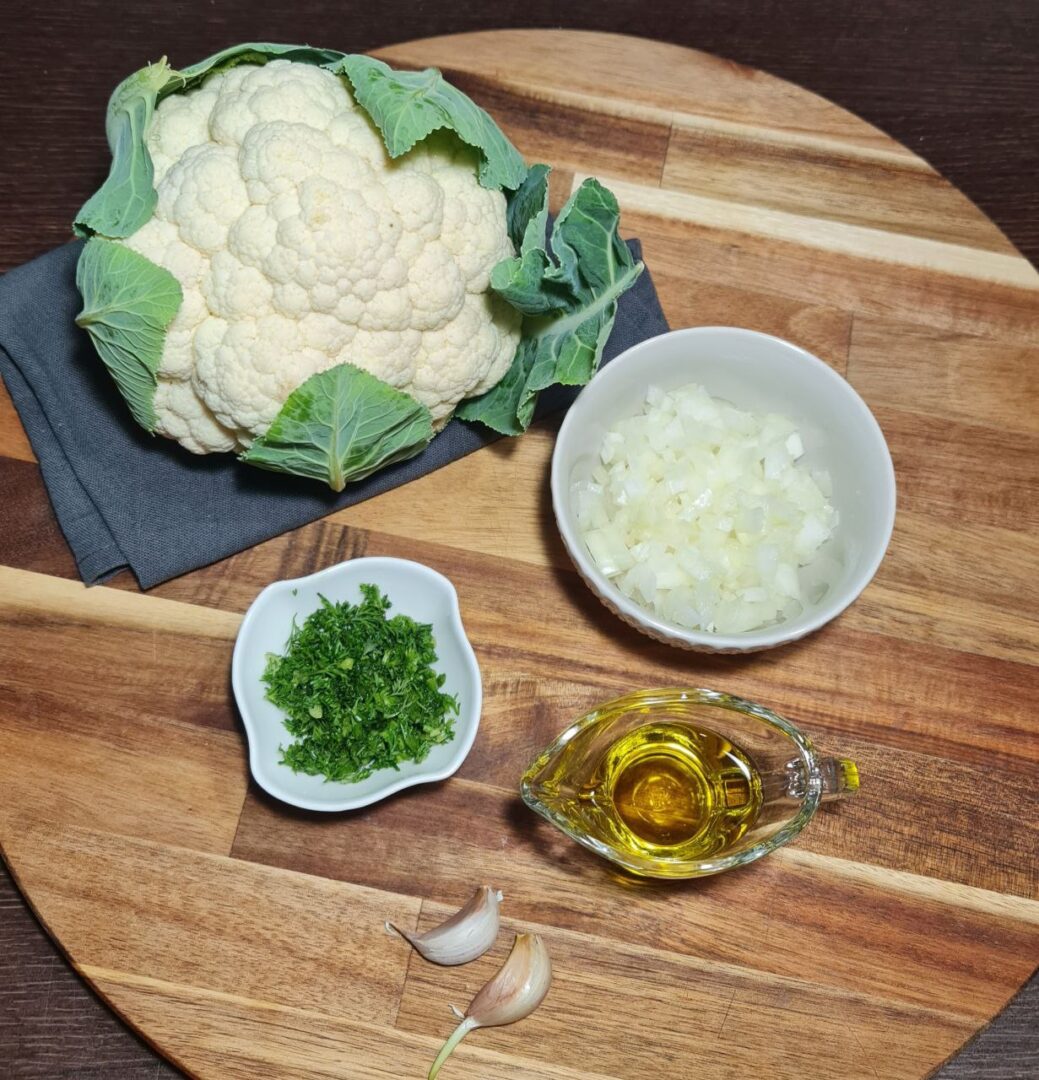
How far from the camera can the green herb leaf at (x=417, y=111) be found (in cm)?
130

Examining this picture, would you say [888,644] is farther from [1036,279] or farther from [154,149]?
[154,149]

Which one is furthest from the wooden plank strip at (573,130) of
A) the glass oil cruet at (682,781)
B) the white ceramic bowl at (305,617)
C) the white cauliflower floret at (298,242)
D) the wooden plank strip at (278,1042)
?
the wooden plank strip at (278,1042)

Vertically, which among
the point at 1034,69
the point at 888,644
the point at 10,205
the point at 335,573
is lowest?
the point at 888,644

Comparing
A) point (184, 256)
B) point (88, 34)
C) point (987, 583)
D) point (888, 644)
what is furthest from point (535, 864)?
point (88, 34)

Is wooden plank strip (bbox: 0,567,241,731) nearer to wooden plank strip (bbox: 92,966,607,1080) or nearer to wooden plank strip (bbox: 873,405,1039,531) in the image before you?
wooden plank strip (bbox: 92,966,607,1080)

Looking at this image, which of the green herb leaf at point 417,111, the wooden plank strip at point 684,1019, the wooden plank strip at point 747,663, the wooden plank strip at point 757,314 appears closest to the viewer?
the green herb leaf at point 417,111

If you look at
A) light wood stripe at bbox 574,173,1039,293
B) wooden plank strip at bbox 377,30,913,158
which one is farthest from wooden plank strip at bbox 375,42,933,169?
light wood stripe at bbox 574,173,1039,293

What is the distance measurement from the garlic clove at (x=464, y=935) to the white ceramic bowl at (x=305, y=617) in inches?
7.2

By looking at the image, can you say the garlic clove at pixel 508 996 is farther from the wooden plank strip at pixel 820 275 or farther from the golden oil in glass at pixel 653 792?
the wooden plank strip at pixel 820 275

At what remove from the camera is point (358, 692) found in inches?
58.4

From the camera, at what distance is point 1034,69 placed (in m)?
2.18

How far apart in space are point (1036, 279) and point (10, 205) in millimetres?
1674

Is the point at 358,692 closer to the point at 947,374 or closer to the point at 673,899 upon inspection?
Result: the point at 673,899

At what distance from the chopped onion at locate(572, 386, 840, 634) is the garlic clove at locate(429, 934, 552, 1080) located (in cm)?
48
